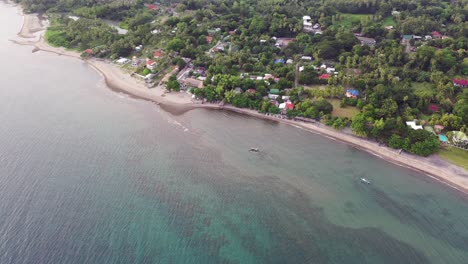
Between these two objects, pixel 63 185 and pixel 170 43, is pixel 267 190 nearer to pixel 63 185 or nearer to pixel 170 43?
pixel 63 185

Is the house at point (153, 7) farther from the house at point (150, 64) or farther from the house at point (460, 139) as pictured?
the house at point (460, 139)

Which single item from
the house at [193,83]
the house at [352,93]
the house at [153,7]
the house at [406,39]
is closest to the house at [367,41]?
the house at [406,39]

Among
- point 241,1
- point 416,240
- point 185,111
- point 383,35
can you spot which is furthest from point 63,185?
point 241,1

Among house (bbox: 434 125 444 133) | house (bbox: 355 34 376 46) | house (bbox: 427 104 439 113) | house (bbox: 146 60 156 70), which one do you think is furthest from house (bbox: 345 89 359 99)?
house (bbox: 146 60 156 70)

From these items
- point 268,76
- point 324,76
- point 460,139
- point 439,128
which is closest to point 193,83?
point 268,76

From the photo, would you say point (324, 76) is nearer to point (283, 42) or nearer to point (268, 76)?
point (268, 76)
